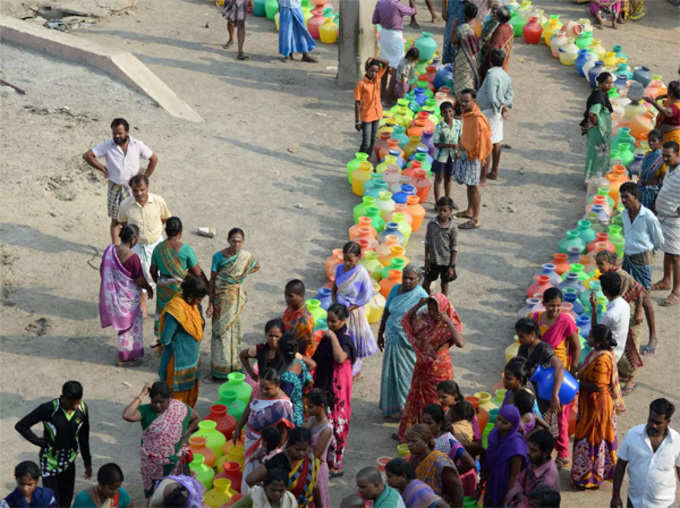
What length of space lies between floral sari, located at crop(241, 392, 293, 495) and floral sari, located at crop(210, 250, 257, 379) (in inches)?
75.0

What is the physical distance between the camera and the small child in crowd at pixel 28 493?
19.5ft

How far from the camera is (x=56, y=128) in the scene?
41.2ft

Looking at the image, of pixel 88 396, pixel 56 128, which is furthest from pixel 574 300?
pixel 56 128

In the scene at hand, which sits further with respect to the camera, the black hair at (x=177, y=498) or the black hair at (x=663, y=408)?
the black hair at (x=663, y=408)

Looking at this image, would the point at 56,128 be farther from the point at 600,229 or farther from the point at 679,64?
the point at 679,64

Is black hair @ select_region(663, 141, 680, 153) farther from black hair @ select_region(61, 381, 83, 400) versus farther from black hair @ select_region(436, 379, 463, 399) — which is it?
black hair @ select_region(61, 381, 83, 400)

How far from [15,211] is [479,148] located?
4.86 metres

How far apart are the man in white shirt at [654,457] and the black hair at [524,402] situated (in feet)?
2.01

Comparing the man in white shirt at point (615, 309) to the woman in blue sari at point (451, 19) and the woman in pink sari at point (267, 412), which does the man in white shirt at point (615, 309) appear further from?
the woman in blue sari at point (451, 19)

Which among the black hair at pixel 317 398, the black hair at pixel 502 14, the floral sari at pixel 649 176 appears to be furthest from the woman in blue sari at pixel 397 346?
the black hair at pixel 502 14

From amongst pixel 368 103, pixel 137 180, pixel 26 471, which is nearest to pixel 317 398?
pixel 26 471

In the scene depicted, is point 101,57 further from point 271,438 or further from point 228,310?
point 271,438

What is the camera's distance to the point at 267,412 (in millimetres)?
6809

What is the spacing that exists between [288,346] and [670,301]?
4.76m
